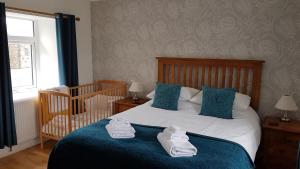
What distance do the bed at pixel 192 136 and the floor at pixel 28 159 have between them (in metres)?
1.02

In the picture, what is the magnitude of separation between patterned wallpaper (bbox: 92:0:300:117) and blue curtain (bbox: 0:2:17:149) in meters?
1.69

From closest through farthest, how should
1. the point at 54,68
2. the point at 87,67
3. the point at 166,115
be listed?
the point at 166,115 → the point at 54,68 → the point at 87,67

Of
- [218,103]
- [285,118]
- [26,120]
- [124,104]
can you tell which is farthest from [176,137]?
[26,120]

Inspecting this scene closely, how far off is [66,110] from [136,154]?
1890 mm

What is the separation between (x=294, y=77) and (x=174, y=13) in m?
1.84

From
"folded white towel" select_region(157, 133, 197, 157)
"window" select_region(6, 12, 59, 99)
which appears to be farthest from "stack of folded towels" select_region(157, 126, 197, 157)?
"window" select_region(6, 12, 59, 99)

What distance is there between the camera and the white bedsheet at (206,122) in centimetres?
229

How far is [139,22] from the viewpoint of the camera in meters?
3.93

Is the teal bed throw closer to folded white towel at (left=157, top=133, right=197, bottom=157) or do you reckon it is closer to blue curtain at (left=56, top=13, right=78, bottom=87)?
folded white towel at (left=157, top=133, right=197, bottom=157)

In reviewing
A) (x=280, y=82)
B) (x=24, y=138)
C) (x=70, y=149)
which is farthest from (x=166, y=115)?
(x=24, y=138)

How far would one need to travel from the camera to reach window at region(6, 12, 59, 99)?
11.5 ft

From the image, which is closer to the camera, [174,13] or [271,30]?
[271,30]

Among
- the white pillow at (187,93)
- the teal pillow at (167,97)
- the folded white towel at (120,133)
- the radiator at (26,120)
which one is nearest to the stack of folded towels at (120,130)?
the folded white towel at (120,133)

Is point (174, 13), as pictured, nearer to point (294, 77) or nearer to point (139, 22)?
point (139, 22)
